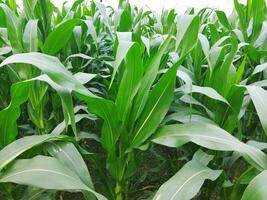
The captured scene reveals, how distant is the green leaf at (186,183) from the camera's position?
463mm

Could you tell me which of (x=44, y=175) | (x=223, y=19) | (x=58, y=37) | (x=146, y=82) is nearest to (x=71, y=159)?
(x=44, y=175)

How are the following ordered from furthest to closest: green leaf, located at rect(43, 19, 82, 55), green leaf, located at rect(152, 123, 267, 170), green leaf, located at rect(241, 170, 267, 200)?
green leaf, located at rect(43, 19, 82, 55)
green leaf, located at rect(152, 123, 267, 170)
green leaf, located at rect(241, 170, 267, 200)

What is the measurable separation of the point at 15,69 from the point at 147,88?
385mm

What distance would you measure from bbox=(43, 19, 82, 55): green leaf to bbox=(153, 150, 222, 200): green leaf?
0.39 m

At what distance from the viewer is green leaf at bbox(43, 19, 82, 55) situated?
26.8 inches

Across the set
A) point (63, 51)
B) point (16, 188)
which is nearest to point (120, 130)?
Result: point (16, 188)

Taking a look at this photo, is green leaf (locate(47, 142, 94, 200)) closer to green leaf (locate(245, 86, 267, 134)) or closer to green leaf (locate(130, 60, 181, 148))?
green leaf (locate(130, 60, 181, 148))

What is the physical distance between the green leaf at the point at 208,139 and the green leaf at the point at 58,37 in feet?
1.03

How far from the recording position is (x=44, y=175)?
46 centimetres

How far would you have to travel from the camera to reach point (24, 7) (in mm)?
908

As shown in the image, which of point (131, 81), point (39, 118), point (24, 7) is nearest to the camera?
point (131, 81)

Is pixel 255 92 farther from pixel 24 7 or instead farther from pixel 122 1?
pixel 122 1

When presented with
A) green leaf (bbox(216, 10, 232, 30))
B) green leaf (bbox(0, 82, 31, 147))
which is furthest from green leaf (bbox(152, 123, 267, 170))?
green leaf (bbox(216, 10, 232, 30))

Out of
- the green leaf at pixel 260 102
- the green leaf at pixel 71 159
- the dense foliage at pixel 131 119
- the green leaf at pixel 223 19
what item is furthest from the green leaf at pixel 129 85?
the green leaf at pixel 223 19
